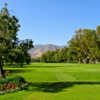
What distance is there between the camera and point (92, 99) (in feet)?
41.2

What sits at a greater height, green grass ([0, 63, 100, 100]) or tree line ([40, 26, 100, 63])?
tree line ([40, 26, 100, 63])

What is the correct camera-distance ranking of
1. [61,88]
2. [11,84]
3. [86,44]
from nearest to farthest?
1. [11,84]
2. [61,88]
3. [86,44]

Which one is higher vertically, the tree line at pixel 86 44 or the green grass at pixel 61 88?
the tree line at pixel 86 44

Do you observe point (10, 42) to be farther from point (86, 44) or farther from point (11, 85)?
point (86, 44)

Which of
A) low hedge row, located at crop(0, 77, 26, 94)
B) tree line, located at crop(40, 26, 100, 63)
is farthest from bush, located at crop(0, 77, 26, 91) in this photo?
tree line, located at crop(40, 26, 100, 63)

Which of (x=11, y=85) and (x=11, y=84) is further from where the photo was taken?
(x=11, y=84)

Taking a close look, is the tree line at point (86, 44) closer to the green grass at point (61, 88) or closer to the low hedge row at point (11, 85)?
the green grass at point (61, 88)

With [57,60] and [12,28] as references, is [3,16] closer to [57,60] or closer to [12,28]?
[12,28]

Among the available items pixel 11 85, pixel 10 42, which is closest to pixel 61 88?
pixel 11 85

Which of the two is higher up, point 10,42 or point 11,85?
point 10,42

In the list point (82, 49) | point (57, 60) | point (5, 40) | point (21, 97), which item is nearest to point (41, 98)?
point (21, 97)

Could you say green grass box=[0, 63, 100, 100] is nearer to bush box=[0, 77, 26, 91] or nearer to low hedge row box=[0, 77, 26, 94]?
low hedge row box=[0, 77, 26, 94]

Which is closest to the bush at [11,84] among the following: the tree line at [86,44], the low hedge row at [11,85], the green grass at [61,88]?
the low hedge row at [11,85]

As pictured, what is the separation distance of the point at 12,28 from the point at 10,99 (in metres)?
7.66
